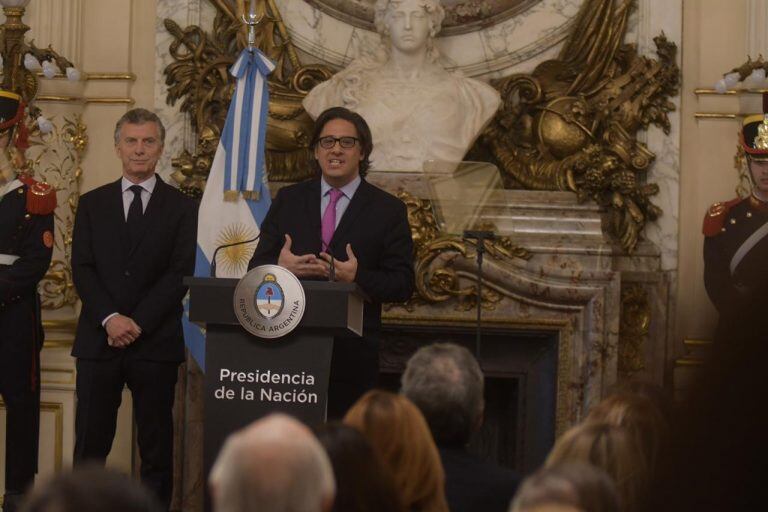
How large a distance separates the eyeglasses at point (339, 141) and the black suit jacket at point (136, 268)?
3.14 feet

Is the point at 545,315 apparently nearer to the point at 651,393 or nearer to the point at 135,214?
the point at 135,214

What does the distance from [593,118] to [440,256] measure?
1.21m

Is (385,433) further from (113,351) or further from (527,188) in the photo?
(527,188)

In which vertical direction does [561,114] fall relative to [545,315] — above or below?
above

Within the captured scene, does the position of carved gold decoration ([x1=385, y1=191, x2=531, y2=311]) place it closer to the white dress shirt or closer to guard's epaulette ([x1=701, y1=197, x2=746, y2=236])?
guard's epaulette ([x1=701, y1=197, x2=746, y2=236])

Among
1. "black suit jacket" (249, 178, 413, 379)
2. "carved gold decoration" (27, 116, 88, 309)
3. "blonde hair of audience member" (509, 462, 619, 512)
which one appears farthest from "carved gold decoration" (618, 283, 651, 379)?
"blonde hair of audience member" (509, 462, 619, 512)

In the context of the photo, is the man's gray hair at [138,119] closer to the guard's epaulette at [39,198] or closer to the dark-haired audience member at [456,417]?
the guard's epaulette at [39,198]

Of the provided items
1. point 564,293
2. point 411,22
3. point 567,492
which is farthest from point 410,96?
point 567,492

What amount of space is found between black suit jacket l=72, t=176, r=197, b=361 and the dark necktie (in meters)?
0.02

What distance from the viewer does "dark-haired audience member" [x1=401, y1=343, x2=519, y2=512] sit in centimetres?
300

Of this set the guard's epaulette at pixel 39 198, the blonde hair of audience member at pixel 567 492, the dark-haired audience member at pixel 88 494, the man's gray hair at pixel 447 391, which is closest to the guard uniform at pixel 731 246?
the guard's epaulette at pixel 39 198

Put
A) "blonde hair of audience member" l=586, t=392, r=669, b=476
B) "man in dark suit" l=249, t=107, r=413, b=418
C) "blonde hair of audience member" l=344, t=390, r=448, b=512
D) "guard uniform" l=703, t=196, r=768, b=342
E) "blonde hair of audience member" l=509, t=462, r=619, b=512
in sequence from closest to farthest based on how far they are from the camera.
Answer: "blonde hair of audience member" l=509, t=462, r=619, b=512 → "blonde hair of audience member" l=344, t=390, r=448, b=512 → "blonde hair of audience member" l=586, t=392, r=669, b=476 → "man in dark suit" l=249, t=107, r=413, b=418 → "guard uniform" l=703, t=196, r=768, b=342

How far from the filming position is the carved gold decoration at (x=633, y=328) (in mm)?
7219

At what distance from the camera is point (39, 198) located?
19.7 feet
